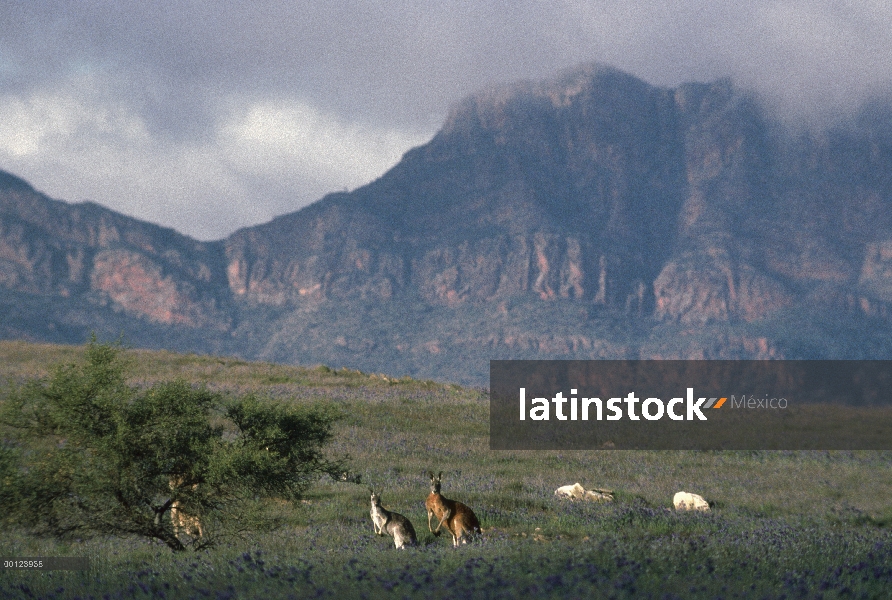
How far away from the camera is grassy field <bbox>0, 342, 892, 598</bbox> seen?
9.63m

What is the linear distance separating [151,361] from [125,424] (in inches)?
1818

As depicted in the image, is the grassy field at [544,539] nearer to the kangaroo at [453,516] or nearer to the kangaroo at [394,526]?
the kangaroo at [394,526]

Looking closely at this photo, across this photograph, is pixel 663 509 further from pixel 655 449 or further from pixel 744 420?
pixel 744 420

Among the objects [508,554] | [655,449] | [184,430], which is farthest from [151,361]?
[508,554]

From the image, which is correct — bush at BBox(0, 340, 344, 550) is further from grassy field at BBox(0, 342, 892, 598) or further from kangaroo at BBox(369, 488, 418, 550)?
kangaroo at BBox(369, 488, 418, 550)

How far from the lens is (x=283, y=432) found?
1809 centimetres

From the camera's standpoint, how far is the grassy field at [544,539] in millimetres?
9633

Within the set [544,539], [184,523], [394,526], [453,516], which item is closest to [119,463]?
[184,523]

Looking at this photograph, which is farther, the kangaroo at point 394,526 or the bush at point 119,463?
the bush at point 119,463

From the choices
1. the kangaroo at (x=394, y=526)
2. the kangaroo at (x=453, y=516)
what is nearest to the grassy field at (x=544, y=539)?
the kangaroo at (x=394, y=526)

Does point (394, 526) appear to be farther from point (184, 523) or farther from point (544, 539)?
point (184, 523)

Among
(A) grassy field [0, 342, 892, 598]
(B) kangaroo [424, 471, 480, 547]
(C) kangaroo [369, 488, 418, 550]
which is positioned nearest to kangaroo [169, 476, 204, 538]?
(A) grassy field [0, 342, 892, 598]

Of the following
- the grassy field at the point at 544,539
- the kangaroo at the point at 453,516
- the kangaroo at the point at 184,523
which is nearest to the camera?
the grassy field at the point at 544,539

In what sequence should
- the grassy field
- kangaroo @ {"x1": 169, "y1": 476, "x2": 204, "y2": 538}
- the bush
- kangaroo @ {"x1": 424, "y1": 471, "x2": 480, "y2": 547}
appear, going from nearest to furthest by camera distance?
1. the grassy field
2. kangaroo @ {"x1": 424, "y1": 471, "x2": 480, "y2": 547}
3. the bush
4. kangaroo @ {"x1": 169, "y1": 476, "x2": 204, "y2": 538}
